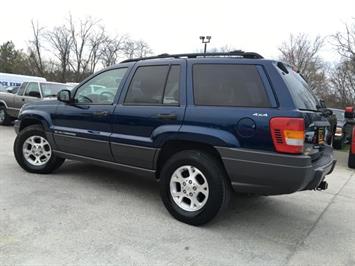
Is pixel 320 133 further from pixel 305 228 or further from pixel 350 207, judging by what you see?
pixel 350 207

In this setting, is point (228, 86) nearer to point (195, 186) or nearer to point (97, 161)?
point (195, 186)

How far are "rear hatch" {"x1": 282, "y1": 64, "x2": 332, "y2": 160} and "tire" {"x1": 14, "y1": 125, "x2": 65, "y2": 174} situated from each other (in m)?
3.68

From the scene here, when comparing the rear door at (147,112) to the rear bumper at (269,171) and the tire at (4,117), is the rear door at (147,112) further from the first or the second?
the tire at (4,117)

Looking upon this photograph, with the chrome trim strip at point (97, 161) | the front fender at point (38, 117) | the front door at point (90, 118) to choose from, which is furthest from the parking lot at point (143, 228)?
the front fender at point (38, 117)

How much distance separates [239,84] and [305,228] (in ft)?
6.14

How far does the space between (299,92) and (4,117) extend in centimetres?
1188

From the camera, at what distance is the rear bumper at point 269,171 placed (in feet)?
11.6

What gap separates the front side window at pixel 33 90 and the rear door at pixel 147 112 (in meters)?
8.13

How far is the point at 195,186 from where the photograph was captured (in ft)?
13.5

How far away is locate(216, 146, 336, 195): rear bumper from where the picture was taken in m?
3.54

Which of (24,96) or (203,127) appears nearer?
(203,127)

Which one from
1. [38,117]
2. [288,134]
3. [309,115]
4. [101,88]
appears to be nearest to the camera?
[288,134]

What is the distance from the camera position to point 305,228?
4.36 metres

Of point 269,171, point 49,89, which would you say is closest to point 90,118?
point 269,171
